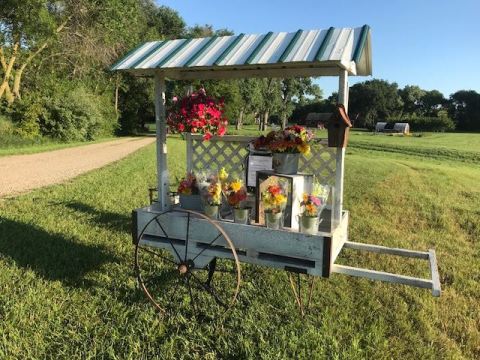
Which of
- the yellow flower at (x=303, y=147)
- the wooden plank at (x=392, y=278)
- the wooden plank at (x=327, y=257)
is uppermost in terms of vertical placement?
the yellow flower at (x=303, y=147)

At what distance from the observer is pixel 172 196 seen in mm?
4379

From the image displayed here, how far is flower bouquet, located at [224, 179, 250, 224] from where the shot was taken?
3378mm

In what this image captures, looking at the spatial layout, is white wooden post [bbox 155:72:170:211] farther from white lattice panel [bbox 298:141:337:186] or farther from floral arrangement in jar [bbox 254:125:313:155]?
white lattice panel [bbox 298:141:337:186]

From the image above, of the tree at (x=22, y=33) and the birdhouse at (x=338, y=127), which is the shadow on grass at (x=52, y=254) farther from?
the tree at (x=22, y=33)

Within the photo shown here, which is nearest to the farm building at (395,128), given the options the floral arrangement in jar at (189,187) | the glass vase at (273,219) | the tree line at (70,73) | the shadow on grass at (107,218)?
the tree line at (70,73)

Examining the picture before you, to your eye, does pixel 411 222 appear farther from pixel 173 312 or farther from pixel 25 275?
pixel 25 275

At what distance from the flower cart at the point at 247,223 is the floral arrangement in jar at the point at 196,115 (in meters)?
0.14

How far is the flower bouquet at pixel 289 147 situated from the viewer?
134 inches

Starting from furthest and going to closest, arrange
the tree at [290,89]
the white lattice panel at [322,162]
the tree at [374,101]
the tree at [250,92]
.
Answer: the tree at [374,101] → the tree at [250,92] → the tree at [290,89] → the white lattice panel at [322,162]

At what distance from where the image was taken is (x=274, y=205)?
125 inches

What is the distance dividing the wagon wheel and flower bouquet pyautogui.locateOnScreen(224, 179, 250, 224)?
197 millimetres

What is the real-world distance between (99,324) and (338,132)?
8.27 feet

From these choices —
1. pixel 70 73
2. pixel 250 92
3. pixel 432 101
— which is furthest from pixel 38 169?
pixel 432 101

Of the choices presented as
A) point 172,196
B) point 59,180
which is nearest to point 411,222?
point 172,196
